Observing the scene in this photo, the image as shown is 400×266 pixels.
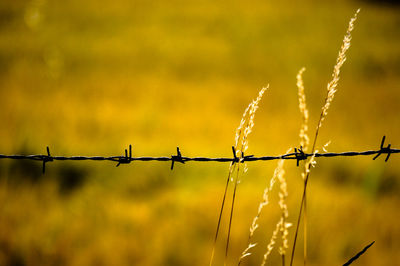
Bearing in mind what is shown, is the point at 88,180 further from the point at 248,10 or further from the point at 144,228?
the point at 248,10

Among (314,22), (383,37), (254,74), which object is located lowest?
(254,74)

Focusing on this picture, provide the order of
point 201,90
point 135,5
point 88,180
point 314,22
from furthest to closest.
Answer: point 135,5 → point 314,22 → point 201,90 → point 88,180

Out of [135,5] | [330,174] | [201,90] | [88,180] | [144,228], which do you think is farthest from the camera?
[135,5]

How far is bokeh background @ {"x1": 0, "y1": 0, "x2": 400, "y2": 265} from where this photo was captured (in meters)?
3.12

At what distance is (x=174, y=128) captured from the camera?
5.54 metres

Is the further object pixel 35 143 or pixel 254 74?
pixel 254 74

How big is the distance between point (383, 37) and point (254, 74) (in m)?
5.74

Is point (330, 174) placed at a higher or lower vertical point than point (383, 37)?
lower

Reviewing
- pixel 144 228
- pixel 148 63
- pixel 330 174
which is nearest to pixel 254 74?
pixel 148 63

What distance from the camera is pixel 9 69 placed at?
737cm

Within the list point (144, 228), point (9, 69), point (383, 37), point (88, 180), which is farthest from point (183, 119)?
point (383, 37)

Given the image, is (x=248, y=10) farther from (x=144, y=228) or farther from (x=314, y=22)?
(x=144, y=228)

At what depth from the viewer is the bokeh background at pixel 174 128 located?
312cm

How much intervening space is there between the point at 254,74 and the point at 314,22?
568 centimetres
